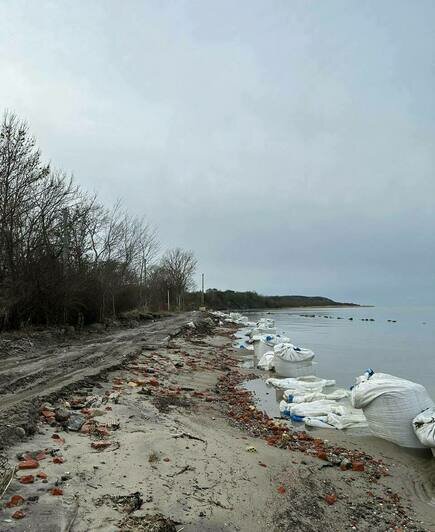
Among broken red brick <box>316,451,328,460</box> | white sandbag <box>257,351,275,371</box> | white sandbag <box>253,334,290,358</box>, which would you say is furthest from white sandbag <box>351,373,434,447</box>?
white sandbag <box>253,334,290,358</box>

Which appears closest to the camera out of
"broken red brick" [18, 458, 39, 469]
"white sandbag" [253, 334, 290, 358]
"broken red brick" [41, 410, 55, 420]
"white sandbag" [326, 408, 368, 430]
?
"broken red brick" [18, 458, 39, 469]

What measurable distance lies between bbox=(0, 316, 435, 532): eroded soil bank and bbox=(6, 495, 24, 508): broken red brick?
0.04 feet

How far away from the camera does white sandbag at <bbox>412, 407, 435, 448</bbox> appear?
20.8 ft

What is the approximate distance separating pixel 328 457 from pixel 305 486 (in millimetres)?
1367

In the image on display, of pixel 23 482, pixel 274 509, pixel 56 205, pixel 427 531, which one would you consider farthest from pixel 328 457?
pixel 56 205

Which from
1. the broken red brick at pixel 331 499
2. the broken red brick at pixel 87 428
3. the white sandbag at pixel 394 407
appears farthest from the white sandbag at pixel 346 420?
the broken red brick at pixel 87 428

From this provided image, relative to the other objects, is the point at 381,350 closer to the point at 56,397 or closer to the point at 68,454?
the point at 56,397

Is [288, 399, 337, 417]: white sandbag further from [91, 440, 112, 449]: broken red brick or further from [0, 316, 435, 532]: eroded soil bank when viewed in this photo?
[91, 440, 112, 449]: broken red brick

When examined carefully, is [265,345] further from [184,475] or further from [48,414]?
[184,475]

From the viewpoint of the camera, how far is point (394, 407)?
23.4 ft

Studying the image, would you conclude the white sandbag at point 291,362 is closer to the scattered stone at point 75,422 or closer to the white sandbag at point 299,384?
the white sandbag at point 299,384

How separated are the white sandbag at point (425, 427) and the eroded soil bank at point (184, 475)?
497 mm

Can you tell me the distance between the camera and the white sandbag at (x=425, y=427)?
634 cm

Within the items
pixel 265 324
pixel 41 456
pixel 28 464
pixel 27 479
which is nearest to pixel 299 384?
pixel 41 456
